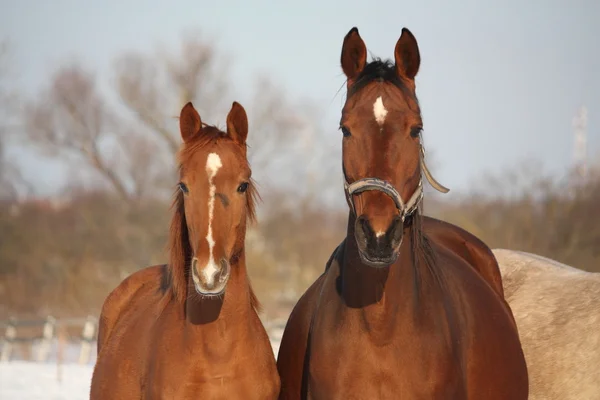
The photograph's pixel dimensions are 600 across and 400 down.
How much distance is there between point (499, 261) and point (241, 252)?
97.7 inches

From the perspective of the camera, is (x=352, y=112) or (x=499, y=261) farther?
(x=499, y=261)

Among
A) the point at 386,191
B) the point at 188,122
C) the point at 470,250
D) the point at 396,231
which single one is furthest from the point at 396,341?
the point at 470,250

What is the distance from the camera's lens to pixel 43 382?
11.2 meters

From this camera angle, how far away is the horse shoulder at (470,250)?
5.21 meters

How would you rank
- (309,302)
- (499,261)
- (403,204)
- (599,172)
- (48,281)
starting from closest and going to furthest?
(403,204)
(309,302)
(499,261)
(599,172)
(48,281)

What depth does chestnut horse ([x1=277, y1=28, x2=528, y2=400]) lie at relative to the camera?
10.7 feet

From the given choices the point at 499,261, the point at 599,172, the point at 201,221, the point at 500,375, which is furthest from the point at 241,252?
the point at 599,172

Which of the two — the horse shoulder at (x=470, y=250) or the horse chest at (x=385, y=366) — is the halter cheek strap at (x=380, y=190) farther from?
the horse shoulder at (x=470, y=250)

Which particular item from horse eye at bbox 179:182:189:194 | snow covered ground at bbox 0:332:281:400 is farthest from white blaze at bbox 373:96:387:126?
snow covered ground at bbox 0:332:281:400

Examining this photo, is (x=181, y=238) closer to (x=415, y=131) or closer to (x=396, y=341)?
(x=396, y=341)

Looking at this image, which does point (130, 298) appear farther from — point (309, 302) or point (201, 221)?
point (201, 221)

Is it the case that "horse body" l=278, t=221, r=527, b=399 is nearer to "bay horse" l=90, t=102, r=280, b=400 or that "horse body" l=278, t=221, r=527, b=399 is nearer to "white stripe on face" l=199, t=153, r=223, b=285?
"bay horse" l=90, t=102, r=280, b=400

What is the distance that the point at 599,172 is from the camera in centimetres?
1638

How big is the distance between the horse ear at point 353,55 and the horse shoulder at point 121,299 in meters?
2.19
